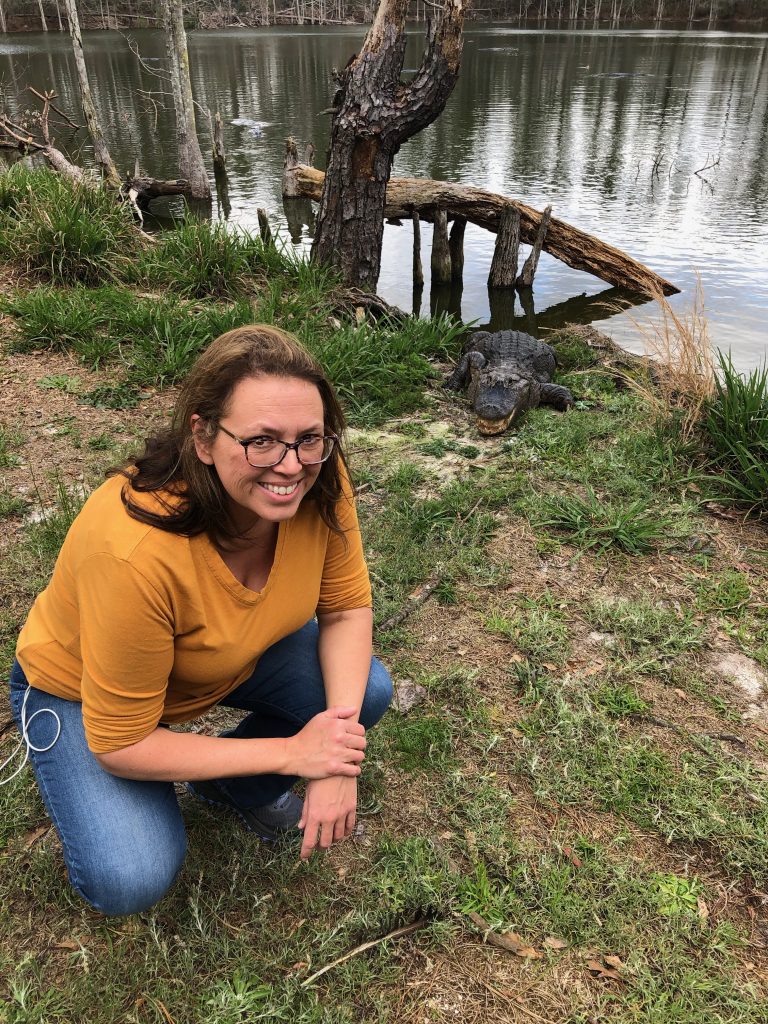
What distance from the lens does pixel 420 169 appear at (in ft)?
46.6

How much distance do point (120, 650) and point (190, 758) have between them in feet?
0.97

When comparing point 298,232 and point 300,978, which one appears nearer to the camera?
point 300,978

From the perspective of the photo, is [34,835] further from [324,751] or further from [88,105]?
[88,105]

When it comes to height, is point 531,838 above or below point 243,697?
below

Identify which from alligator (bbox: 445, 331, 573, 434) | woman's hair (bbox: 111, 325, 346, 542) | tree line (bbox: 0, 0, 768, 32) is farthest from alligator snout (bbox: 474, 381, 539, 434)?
tree line (bbox: 0, 0, 768, 32)

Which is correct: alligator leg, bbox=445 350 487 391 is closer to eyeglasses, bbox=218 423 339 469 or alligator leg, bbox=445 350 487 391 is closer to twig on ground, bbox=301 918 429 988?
eyeglasses, bbox=218 423 339 469

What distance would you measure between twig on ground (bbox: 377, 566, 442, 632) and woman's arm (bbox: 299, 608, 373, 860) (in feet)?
2.96

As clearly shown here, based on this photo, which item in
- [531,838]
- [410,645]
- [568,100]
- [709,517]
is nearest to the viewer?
[531,838]

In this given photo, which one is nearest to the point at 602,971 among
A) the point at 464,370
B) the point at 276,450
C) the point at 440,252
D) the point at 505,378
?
the point at 276,450

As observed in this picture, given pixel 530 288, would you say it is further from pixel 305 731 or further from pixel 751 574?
pixel 305 731

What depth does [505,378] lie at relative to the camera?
470 cm

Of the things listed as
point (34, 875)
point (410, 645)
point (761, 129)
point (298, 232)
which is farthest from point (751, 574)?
point (761, 129)

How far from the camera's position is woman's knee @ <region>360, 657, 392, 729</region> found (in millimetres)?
1947

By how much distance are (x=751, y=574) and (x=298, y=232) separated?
31.2ft
